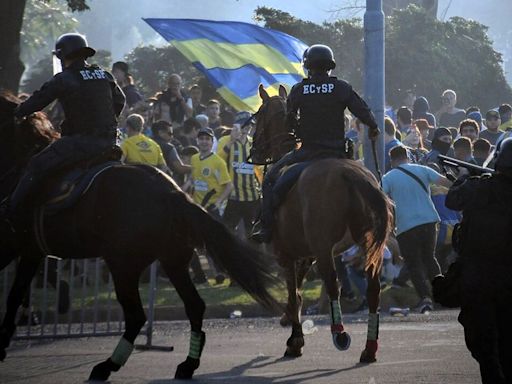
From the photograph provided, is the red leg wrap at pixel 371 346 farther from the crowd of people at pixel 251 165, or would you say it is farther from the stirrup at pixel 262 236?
the crowd of people at pixel 251 165

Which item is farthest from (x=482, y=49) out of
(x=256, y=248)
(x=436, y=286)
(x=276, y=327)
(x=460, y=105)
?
(x=436, y=286)

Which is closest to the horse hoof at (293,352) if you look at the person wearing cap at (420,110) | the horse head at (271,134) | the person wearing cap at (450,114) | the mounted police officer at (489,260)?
the horse head at (271,134)

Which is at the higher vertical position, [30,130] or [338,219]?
[30,130]

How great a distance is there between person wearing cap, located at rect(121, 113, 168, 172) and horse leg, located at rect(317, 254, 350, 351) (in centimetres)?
664

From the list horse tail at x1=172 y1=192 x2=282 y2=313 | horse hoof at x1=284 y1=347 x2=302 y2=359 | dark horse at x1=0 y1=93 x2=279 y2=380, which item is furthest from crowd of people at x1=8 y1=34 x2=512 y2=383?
horse hoof at x1=284 y1=347 x2=302 y2=359

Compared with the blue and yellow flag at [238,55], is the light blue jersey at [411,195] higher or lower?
lower

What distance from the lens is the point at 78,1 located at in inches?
868

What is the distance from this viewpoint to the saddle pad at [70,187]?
1148 cm

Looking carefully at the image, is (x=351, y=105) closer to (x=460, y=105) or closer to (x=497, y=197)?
(x=497, y=197)

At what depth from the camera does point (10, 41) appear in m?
20.8

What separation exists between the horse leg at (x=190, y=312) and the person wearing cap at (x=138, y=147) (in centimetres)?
741

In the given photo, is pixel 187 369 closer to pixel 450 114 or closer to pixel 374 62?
pixel 374 62

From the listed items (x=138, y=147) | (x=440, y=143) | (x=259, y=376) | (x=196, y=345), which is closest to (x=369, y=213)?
(x=259, y=376)

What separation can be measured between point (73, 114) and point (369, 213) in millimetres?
2502
